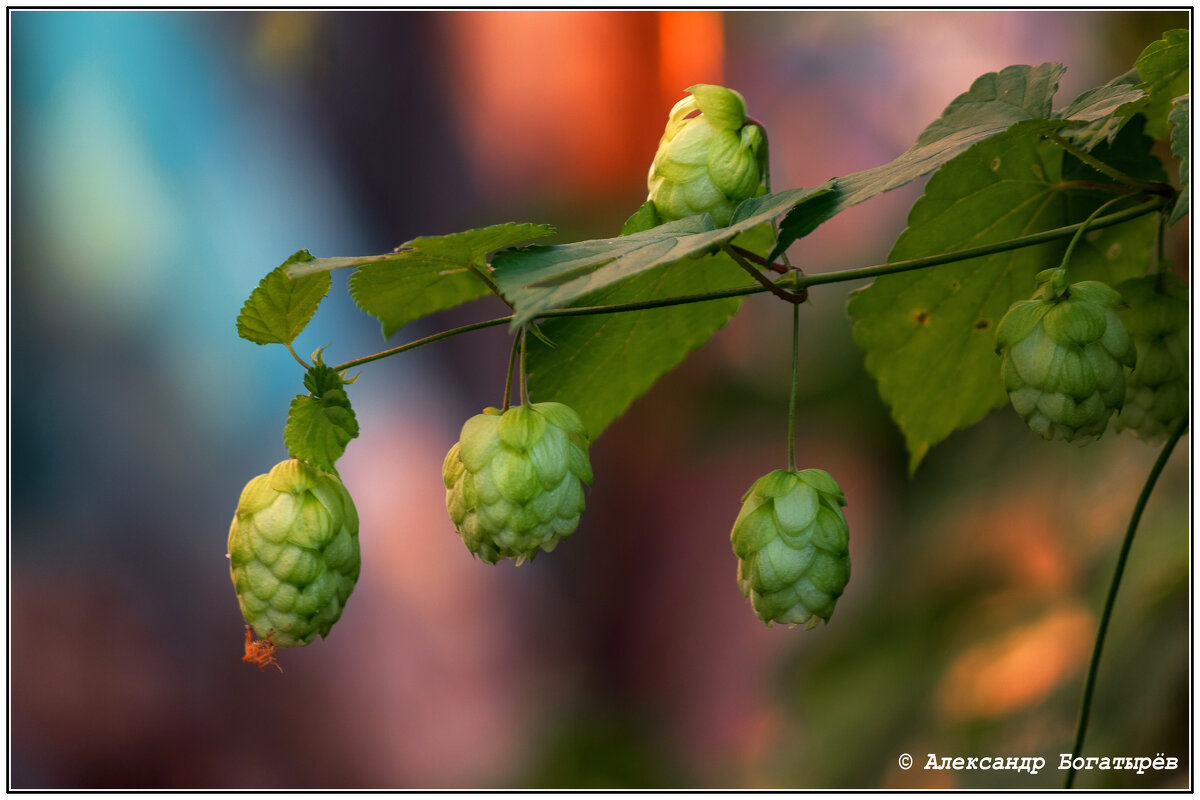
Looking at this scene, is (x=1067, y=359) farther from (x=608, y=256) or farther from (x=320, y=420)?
(x=320, y=420)

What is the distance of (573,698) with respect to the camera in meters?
2.02

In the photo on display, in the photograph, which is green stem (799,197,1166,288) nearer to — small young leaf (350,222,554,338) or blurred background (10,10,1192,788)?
small young leaf (350,222,554,338)

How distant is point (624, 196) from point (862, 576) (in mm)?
1014

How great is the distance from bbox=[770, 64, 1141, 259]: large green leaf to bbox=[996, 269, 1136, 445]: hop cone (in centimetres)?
8

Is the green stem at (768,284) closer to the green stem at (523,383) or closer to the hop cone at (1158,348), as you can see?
the green stem at (523,383)

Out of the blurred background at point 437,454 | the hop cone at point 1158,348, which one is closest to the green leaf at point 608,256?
the hop cone at point 1158,348

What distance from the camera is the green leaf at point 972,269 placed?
587 mm

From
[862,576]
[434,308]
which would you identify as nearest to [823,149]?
[862,576]

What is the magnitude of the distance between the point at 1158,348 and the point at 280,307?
0.51 meters

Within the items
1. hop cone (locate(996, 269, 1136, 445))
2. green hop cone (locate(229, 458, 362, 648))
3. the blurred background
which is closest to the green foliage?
green hop cone (locate(229, 458, 362, 648))

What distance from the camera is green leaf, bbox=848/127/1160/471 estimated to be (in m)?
0.59

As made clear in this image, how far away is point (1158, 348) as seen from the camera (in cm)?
56

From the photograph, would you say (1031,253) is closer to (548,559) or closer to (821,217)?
(821,217)

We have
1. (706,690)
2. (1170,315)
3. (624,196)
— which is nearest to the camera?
(1170,315)
